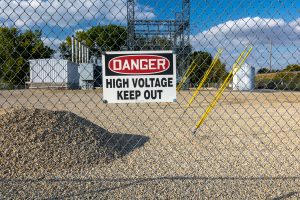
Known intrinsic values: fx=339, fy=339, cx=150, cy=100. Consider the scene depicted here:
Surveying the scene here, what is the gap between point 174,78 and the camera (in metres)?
3.50

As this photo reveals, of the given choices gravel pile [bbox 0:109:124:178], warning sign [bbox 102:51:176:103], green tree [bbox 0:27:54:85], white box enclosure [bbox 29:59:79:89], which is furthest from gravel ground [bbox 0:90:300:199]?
green tree [bbox 0:27:54:85]

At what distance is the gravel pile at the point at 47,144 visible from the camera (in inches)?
200

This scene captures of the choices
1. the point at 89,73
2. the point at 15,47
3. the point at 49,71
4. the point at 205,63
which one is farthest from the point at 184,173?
the point at 15,47

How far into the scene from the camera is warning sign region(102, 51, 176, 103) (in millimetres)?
3463

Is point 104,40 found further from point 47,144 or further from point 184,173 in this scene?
point 184,173

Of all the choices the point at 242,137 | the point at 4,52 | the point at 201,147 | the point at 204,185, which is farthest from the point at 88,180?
the point at 242,137

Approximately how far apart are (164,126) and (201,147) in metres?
2.96

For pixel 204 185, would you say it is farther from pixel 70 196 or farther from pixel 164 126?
pixel 164 126

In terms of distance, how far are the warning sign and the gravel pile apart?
221 centimetres

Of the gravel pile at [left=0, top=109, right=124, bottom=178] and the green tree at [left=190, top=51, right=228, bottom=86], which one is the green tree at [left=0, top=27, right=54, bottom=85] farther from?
the green tree at [left=190, top=51, right=228, bottom=86]

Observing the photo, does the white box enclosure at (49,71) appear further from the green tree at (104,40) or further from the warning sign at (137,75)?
the warning sign at (137,75)

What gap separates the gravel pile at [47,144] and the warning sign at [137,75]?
2.21 meters

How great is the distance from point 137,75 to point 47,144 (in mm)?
2674

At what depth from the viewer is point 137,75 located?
3463mm
